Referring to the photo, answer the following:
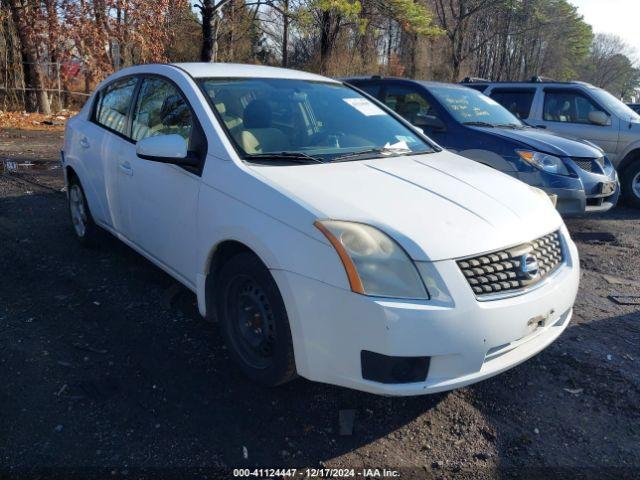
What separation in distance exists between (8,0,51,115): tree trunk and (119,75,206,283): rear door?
14.9 meters

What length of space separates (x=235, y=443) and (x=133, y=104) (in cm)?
276

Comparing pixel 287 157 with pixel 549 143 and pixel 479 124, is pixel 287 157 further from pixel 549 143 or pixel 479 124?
pixel 549 143

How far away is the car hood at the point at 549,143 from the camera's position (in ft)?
20.3

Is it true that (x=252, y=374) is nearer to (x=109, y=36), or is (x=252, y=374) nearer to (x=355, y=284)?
(x=355, y=284)

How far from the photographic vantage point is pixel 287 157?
3082mm

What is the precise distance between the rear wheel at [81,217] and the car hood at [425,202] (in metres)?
2.62

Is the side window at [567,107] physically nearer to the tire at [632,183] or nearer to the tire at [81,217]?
the tire at [632,183]

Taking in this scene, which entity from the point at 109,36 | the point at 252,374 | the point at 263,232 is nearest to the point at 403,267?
the point at 263,232

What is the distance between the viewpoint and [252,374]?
2.88m

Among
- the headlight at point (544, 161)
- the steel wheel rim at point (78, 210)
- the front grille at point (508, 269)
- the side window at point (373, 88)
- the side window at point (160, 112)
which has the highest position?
the side window at point (373, 88)

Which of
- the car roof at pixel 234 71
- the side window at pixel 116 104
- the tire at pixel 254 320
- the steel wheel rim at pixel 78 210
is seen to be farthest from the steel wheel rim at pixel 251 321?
the steel wheel rim at pixel 78 210

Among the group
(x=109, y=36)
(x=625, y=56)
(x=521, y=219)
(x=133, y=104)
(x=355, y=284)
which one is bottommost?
(x=355, y=284)

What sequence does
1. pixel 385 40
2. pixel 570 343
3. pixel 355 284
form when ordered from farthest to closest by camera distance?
pixel 385 40, pixel 570 343, pixel 355 284

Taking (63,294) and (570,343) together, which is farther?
(63,294)
